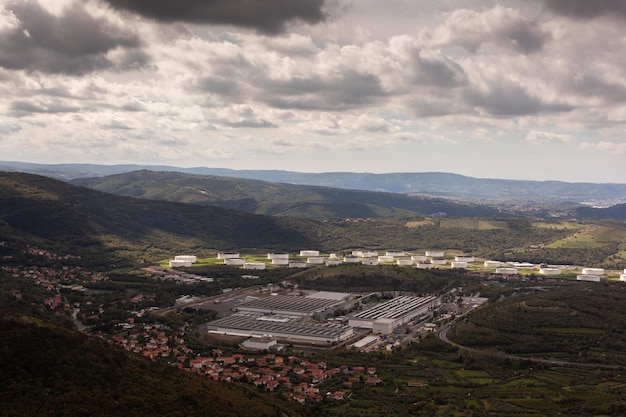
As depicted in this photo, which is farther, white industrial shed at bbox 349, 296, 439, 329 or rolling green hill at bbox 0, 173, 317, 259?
rolling green hill at bbox 0, 173, 317, 259

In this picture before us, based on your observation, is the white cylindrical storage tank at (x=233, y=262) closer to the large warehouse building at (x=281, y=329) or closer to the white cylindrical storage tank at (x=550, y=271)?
the large warehouse building at (x=281, y=329)

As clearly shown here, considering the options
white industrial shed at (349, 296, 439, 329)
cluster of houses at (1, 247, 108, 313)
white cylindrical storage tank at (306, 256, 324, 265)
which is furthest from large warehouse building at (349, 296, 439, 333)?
white cylindrical storage tank at (306, 256, 324, 265)

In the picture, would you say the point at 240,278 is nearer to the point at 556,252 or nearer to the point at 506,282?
the point at 506,282

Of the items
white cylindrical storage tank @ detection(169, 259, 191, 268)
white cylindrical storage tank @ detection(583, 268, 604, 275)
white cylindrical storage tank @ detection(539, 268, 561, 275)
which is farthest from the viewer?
white cylindrical storage tank @ detection(539, 268, 561, 275)

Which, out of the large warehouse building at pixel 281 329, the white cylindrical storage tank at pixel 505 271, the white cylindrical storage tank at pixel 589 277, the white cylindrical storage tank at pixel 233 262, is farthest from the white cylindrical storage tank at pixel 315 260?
the large warehouse building at pixel 281 329

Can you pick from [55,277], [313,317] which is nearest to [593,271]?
[313,317]

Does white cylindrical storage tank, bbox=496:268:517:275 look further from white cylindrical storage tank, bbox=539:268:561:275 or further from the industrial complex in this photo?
the industrial complex
